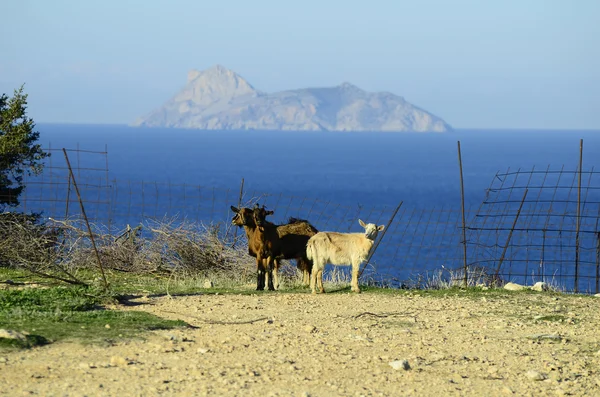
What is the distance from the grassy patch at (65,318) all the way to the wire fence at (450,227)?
622cm

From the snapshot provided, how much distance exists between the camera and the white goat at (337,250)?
1584 cm

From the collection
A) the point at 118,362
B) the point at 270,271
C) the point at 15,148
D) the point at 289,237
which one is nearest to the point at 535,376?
the point at 118,362

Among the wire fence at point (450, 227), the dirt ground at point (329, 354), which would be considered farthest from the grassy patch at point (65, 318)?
the wire fence at point (450, 227)

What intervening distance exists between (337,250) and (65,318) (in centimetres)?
578

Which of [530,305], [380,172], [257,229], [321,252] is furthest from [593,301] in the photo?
[380,172]

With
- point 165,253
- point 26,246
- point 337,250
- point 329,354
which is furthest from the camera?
point 165,253

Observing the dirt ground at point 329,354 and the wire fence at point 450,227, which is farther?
the wire fence at point 450,227

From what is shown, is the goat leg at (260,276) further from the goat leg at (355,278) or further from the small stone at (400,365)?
the small stone at (400,365)

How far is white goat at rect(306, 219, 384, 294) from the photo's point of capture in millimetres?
15836

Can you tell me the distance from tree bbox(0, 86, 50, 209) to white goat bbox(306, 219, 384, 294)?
992 centimetres

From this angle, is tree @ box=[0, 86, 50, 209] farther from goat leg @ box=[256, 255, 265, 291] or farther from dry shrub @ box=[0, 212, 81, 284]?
goat leg @ box=[256, 255, 265, 291]

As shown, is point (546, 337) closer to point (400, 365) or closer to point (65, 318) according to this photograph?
point (400, 365)

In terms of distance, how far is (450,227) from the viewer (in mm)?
69812

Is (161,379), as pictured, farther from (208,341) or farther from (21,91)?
(21,91)
